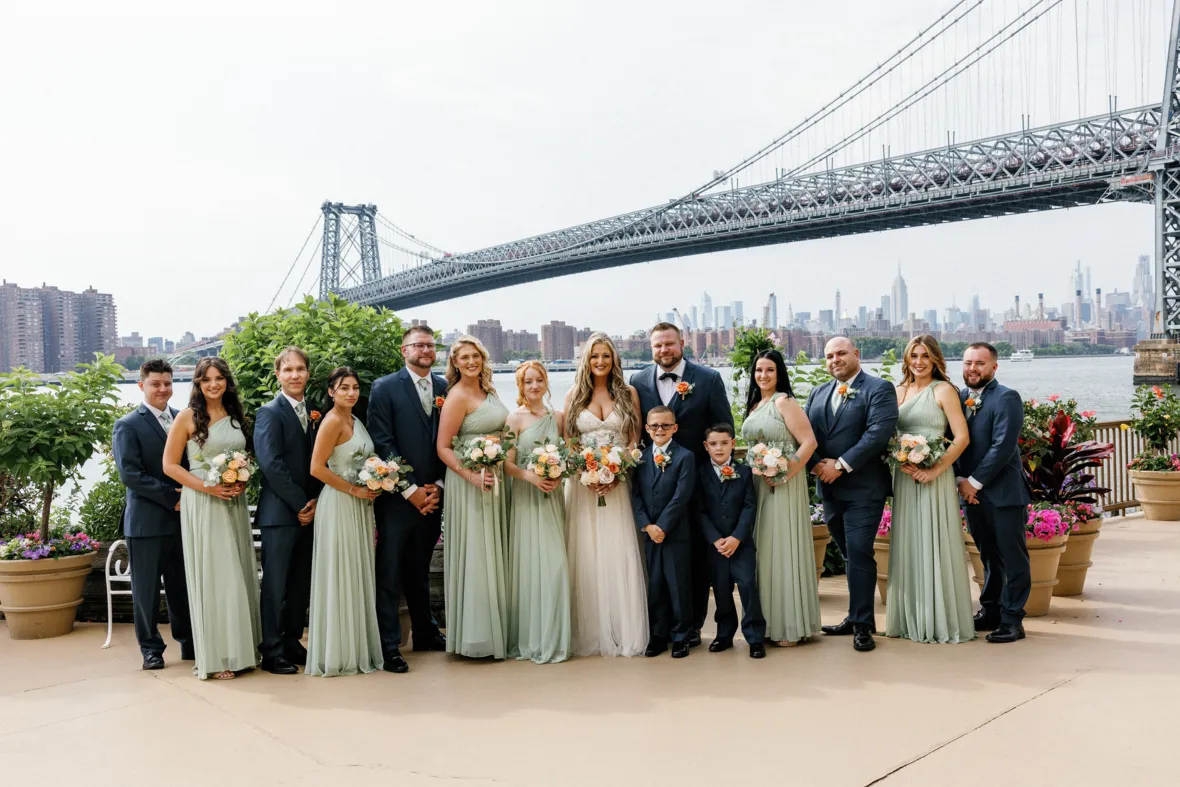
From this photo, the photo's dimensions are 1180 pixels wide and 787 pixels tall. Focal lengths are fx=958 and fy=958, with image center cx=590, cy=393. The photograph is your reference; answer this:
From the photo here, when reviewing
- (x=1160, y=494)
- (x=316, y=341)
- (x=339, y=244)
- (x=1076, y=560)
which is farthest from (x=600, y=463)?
(x=339, y=244)

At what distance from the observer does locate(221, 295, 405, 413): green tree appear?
236 inches

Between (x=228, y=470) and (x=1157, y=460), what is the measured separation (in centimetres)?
867

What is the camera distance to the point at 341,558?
192 inches

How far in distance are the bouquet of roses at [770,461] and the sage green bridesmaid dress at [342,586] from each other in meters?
2.05

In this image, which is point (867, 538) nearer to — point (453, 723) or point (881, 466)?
point (881, 466)

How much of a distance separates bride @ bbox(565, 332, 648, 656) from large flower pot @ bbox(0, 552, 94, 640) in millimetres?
3104

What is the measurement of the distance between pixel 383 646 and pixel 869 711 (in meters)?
2.47

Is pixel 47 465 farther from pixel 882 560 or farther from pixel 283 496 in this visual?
pixel 882 560

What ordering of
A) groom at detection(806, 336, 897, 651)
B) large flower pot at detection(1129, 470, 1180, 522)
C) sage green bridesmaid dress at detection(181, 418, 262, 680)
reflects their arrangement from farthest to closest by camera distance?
1. large flower pot at detection(1129, 470, 1180, 522)
2. groom at detection(806, 336, 897, 651)
3. sage green bridesmaid dress at detection(181, 418, 262, 680)

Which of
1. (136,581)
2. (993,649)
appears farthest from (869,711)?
(136,581)

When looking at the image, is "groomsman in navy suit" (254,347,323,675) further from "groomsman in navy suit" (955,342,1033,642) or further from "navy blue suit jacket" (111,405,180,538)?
"groomsman in navy suit" (955,342,1033,642)

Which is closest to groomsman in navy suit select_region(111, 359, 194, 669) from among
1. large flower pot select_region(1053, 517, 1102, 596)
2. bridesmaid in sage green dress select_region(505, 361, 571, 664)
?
bridesmaid in sage green dress select_region(505, 361, 571, 664)

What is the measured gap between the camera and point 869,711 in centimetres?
402

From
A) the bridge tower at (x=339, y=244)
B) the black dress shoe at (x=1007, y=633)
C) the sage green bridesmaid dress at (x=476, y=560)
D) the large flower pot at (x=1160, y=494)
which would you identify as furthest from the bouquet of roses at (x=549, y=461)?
the bridge tower at (x=339, y=244)
